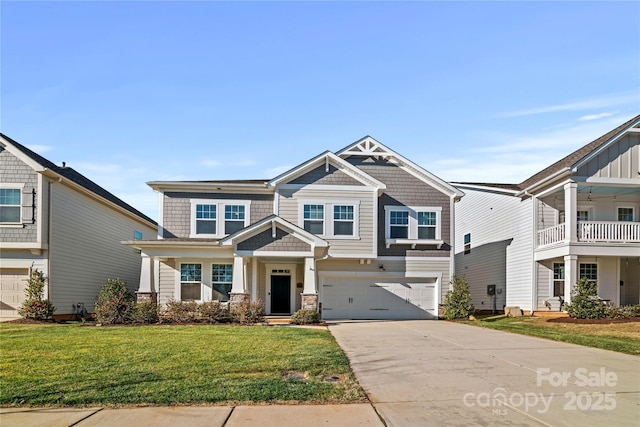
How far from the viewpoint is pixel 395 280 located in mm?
22953

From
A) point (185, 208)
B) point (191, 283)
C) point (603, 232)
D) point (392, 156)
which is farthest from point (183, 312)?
→ point (603, 232)

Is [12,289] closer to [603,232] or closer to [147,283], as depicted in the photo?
[147,283]

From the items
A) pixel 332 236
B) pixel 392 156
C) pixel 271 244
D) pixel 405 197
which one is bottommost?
pixel 271 244

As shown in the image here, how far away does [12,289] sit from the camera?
65.3 ft

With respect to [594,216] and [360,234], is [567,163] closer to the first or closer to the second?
[594,216]

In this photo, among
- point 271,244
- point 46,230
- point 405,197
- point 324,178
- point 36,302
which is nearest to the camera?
point 36,302

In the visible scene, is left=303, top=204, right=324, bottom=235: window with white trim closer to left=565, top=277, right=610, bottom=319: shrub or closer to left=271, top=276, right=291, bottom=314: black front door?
left=271, top=276, right=291, bottom=314: black front door

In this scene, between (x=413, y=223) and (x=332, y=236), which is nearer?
(x=332, y=236)

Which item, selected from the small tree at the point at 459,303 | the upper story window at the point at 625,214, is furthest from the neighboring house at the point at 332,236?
the upper story window at the point at 625,214

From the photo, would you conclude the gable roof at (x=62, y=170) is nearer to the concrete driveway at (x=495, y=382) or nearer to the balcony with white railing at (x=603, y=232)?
the concrete driveway at (x=495, y=382)

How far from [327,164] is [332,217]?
2246 millimetres

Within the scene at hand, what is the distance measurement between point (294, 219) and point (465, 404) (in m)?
15.4

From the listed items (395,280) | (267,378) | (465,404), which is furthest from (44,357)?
(395,280)

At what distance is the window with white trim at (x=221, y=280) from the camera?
21.5 metres
